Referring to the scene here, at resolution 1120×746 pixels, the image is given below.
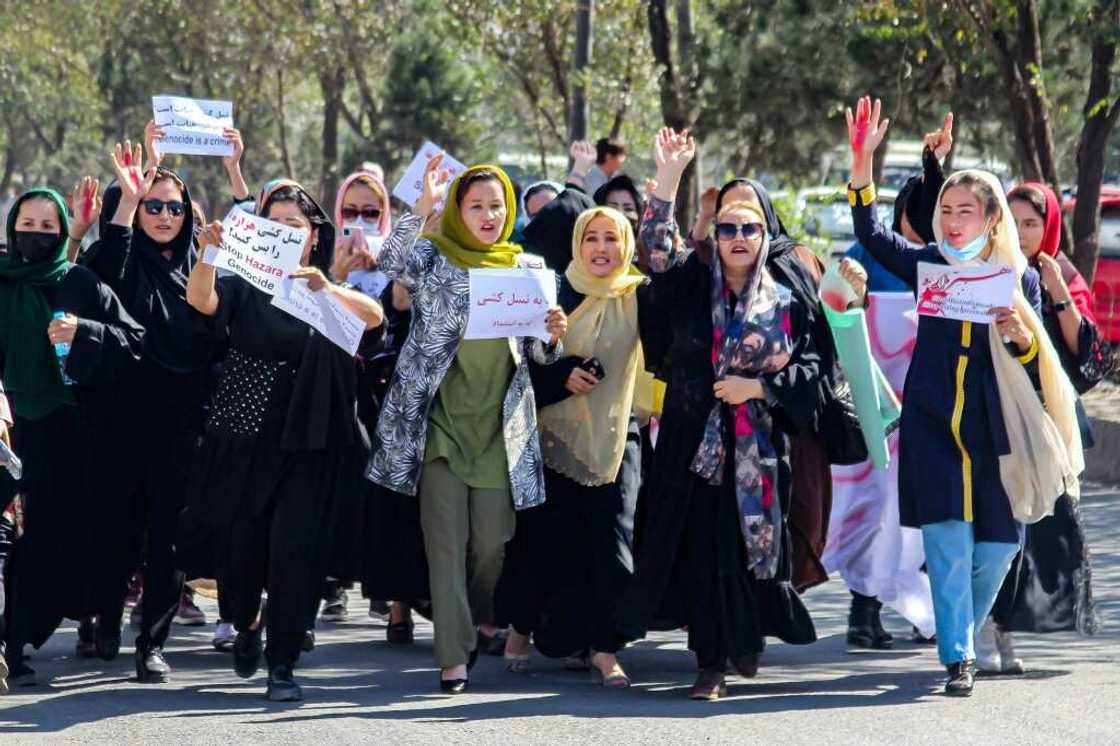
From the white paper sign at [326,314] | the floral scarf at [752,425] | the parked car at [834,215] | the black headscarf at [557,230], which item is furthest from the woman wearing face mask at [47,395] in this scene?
the parked car at [834,215]

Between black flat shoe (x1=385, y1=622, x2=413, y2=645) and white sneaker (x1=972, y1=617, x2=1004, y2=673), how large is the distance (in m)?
2.35

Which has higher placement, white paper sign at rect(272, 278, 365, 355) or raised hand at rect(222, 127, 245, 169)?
raised hand at rect(222, 127, 245, 169)

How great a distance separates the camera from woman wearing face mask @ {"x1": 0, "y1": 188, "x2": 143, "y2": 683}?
25.7 ft

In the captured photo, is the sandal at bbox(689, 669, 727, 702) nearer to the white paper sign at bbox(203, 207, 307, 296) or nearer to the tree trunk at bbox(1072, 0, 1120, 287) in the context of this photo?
the white paper sign at bbox(203, 207, 307, 296)

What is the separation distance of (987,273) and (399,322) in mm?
2475

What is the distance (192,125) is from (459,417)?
6.45 feet

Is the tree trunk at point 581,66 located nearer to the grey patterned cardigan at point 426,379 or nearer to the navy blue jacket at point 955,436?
the grey patterned cardigan at point 426,379

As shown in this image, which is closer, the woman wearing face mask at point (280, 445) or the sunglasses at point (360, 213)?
the woman wearing face mask at point (280, 445)

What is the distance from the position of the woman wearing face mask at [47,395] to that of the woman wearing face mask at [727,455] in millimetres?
2067

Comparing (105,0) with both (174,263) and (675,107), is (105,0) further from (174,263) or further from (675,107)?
(174,263)

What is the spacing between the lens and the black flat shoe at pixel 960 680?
7383 mm

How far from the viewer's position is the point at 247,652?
7.74m

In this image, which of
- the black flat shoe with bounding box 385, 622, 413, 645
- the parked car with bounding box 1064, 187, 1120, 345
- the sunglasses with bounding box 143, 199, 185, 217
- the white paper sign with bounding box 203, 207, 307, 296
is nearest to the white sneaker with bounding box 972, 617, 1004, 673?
the black flat shoe with bounding box 385, 622, 413, 645

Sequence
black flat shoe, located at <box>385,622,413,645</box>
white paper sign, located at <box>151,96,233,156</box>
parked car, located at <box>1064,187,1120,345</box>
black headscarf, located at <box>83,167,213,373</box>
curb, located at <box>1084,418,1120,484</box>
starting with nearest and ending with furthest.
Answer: black headscarf, located at <box>83,167,213,373</box>, white paper sign, located at <box>151,96,233,156</box>, black flat shoe, located at <box>385,622,413,645</box>, curb, located at <box>1084,418,1120,484</box>, parked car, located at <box>1064,187,1120,345</box>
